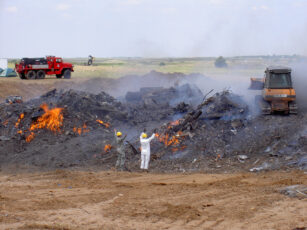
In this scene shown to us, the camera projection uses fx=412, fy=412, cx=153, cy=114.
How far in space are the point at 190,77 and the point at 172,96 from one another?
13022 millimetres

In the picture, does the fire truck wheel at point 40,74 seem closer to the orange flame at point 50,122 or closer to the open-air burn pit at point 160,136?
the open-air burn pit at point 160,136

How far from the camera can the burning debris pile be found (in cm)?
1661

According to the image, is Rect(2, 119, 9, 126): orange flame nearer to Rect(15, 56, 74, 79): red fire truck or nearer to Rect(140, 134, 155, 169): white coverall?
Rect(140, 134, 155, 169): white coverall

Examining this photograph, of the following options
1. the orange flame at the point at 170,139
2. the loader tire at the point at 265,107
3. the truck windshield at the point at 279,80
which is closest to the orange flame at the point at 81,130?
the orange flame at the point at 170,139

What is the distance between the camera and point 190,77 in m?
40.4

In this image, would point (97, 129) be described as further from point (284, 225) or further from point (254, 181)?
point (284, 225)

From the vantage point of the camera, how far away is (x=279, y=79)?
19.0m

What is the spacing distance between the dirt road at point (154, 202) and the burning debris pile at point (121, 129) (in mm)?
2563

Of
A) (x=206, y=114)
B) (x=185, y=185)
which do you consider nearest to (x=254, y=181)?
(x=185, y=185)

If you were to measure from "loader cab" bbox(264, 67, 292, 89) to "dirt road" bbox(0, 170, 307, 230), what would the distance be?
20.2 feet

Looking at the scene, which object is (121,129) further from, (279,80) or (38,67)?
(38,67)

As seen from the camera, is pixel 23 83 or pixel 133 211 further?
pixel 23 83

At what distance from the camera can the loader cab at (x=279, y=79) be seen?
18844 mm

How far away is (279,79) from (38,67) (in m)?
27.7
